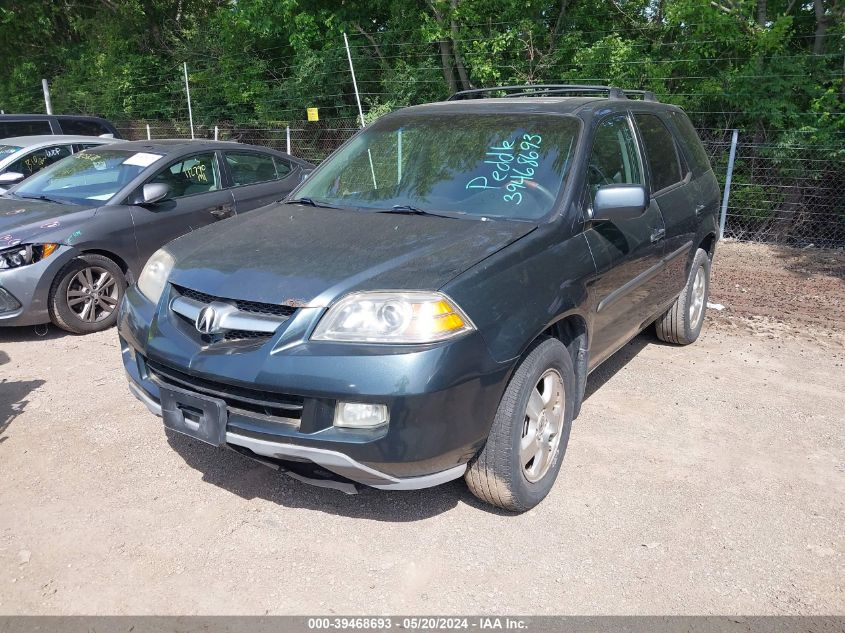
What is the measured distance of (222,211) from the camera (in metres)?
7.01

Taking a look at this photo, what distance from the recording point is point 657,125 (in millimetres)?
5027

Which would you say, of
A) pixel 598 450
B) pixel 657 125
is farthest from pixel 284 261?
pixel 657 125

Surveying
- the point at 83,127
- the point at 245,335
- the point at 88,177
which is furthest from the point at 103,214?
the point at 83,127

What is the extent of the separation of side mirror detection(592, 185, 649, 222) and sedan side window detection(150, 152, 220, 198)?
431 cm

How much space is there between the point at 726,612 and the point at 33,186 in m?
6.67

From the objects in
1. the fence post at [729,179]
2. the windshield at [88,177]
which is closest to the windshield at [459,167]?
the windshield at [88,177]

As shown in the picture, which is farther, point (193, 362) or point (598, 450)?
point (598, 450)

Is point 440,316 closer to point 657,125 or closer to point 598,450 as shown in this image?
point 598,450

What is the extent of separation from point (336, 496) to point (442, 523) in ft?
1.85

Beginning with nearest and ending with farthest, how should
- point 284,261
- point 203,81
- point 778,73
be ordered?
point 284,261 → point 778,73 → point 203,81

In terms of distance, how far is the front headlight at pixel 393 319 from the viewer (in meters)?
2.88

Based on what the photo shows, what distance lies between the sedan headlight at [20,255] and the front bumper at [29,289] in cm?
4

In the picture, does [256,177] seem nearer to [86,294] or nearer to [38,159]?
[86,294]

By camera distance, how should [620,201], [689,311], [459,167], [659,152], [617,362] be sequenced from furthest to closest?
[689,311] < [617,362] < [659,152] < [459,167] < [620,201]
